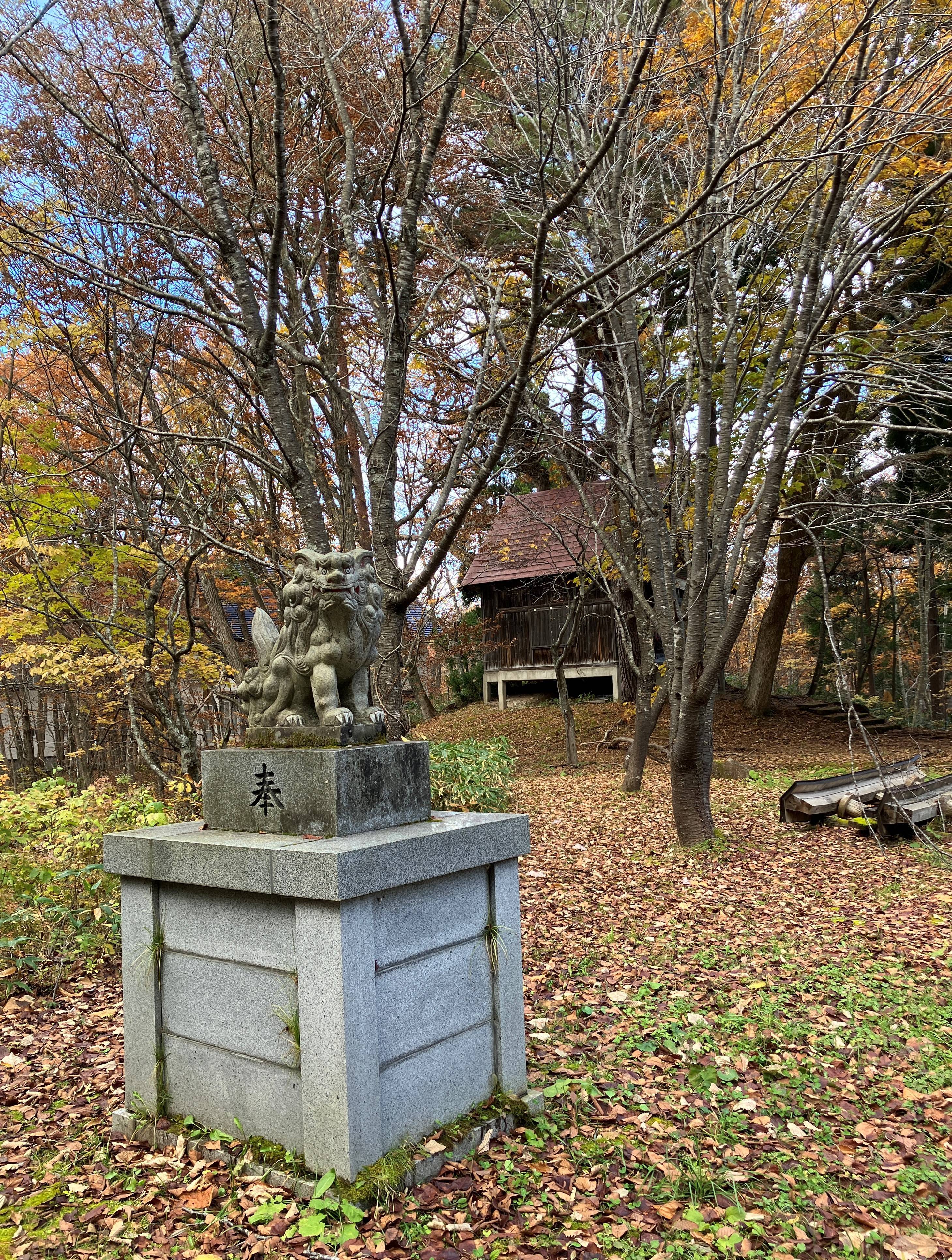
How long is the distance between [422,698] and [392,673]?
16.1 m

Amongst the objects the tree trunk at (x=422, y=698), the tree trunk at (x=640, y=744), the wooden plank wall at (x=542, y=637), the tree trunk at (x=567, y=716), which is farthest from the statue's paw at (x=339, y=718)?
the wooden plank wall at (x=542, y=637)

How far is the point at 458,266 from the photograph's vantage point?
769cm

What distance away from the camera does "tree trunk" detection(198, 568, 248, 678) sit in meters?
11.8

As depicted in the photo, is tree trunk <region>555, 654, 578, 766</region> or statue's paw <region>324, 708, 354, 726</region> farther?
tree trunk <region>555, 654, 578, 766</region>

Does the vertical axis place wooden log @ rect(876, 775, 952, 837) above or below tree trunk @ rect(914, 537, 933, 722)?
below

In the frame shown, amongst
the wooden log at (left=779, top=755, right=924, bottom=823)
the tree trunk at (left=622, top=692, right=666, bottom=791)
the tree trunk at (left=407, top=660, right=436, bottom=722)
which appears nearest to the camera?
the wooden log at (left=779, top=755, right=924, bottom=823)

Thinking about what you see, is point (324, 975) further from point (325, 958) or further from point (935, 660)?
point (935, 660)

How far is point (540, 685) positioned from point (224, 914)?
2003 cm

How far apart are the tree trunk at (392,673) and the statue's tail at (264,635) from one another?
157cm

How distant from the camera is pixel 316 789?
3580 mm

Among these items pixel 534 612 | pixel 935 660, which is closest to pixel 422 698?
pixel 534 612

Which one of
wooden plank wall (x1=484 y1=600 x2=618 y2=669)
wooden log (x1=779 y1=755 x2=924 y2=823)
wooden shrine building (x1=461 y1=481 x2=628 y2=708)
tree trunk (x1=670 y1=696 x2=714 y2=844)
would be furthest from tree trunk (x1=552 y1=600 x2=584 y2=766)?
wooden plank wall (x1=484 y1=600 x2=618 y2=669)

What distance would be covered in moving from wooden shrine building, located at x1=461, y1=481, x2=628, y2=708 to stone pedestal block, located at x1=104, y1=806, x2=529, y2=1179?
16.3 metres

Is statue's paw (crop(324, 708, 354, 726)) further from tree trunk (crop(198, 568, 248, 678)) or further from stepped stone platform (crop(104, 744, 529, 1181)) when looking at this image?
tree trunk (crop(198, 568, 248, 678))
